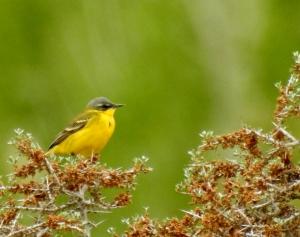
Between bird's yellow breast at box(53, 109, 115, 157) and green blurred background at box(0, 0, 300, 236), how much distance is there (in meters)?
8.54

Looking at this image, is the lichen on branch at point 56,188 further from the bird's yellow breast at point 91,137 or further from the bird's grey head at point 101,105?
the bird's grey head at point 101,105

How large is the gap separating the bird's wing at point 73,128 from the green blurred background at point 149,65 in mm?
8372

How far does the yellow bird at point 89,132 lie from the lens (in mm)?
8258

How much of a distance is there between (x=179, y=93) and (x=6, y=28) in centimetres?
305

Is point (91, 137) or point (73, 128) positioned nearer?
point (91, 137)

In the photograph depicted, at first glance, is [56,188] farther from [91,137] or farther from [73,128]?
[73,128]

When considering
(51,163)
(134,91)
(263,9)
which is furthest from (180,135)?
(51,163)

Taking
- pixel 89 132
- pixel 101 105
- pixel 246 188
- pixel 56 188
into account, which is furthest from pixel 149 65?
pixel 246 188

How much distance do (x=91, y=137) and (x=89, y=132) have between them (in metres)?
0.05

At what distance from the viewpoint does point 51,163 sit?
171 inches

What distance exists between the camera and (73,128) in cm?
860

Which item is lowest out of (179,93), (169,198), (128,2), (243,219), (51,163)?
(243,219)

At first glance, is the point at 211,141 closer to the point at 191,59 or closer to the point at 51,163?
the point at 51,163

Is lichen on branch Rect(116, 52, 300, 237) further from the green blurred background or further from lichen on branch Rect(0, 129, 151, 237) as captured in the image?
the green blurred background
